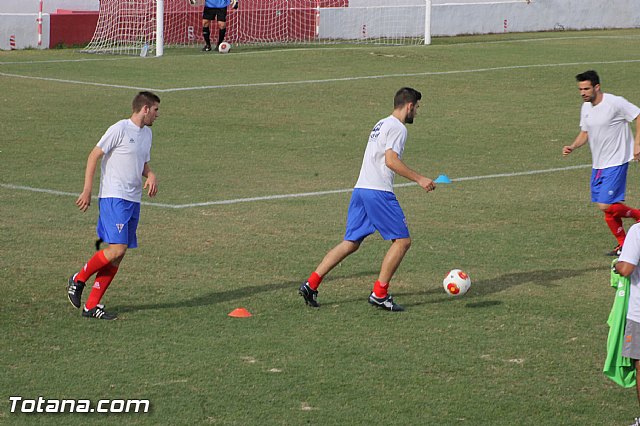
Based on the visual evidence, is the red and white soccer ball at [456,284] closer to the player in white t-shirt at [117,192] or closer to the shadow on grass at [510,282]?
the shadow on grass at [510,282]

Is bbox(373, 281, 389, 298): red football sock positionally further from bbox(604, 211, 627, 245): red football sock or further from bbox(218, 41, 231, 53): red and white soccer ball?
bbox(218, 41, 231, 53): red and white soccer ball

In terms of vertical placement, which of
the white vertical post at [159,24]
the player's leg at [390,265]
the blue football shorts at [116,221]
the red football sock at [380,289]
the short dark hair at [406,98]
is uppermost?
the white vertical post at [159,24]

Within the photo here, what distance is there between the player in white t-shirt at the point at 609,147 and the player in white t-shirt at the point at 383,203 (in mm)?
3359

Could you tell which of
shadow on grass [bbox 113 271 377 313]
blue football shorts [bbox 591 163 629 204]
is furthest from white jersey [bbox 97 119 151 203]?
blue football shorts [bbox 591 163 629 204]

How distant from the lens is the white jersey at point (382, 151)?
1049cm

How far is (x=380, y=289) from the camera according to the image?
10.5 meters

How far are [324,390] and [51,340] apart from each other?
2.47 meters

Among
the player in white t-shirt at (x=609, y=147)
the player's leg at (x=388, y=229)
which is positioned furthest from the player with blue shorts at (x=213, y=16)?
the player's leg at (x=388, y=229)

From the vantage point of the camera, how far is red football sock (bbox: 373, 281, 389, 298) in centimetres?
1048

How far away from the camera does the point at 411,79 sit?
90.9ft

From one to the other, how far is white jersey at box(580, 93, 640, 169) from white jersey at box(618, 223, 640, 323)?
586 cm

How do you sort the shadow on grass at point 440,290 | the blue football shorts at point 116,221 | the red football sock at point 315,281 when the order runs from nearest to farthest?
the blue football shorts at point 116,221, the red football sock at point 315,281, the shadow on grass at point 440,290

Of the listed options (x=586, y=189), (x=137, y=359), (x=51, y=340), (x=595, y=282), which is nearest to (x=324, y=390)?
(x=137, y=359)

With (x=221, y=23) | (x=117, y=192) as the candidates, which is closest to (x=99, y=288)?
(x=117, y=192)
